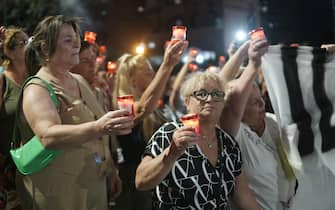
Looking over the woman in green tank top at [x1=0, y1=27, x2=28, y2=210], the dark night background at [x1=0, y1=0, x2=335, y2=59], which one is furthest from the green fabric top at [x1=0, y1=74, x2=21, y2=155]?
the dark night background at [x1=0, y1=0, x2=335, y2=59]

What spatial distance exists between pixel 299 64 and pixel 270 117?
472mm

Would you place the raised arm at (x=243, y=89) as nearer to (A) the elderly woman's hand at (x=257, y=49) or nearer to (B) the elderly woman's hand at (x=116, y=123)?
(A) the elderly woman's hand at (x=257, y=49)

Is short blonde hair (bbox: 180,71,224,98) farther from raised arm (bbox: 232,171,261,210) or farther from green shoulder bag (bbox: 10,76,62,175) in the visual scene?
green shoulder bag (bbox: 10,76,62,175)

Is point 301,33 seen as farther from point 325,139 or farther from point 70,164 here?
point 70,164

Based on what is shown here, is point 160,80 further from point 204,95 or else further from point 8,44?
point 8,44

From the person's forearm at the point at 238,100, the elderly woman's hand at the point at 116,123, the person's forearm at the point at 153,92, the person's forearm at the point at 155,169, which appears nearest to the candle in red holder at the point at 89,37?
the person's forearm at the point at 153,92

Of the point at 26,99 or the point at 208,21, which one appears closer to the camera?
the point at 26,99

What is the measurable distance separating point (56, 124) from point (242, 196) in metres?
1.33

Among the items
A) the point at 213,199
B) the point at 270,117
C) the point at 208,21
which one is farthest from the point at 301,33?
the point at 208,21

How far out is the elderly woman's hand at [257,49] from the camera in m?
3.08

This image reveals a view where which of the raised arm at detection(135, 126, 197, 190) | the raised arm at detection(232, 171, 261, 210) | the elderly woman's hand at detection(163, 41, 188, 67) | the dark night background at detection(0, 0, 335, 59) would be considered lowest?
the dark night background at detection(0, 0, 335, 59)

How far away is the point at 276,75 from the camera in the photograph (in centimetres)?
335

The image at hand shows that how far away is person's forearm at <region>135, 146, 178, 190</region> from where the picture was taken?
2463 millimetres

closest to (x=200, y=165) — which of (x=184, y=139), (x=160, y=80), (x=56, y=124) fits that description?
(x=184, y=139)
